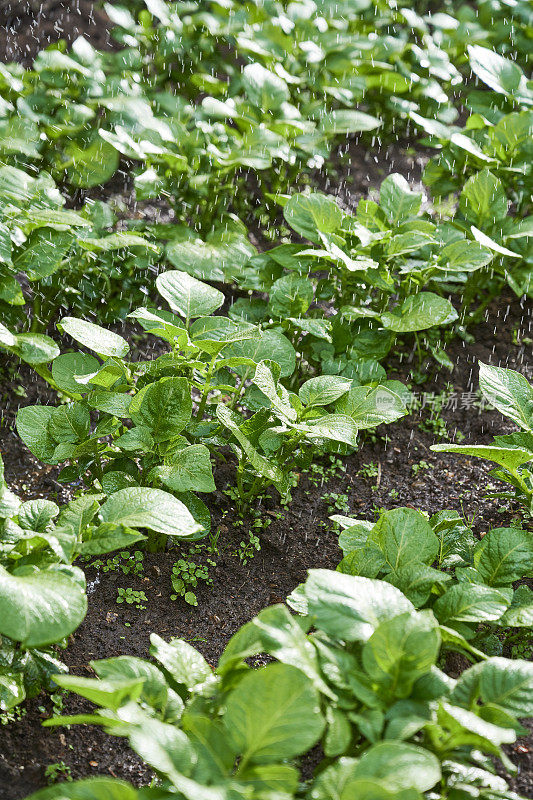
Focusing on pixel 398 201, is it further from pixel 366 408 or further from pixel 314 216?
pixel 366 408

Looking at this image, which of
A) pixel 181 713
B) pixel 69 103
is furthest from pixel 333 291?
pixel 181 713

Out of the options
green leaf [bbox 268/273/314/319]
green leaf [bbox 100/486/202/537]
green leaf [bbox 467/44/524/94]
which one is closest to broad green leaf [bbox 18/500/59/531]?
green leaf [bbox 100/486/202/537]

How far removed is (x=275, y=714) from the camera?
116 cm

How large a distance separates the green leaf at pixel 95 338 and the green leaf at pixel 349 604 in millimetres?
883

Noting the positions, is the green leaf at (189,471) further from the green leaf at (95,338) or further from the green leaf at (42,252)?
the green leaf at (42,252)

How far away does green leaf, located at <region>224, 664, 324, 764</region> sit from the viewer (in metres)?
1.15

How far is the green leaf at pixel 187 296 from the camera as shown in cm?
211

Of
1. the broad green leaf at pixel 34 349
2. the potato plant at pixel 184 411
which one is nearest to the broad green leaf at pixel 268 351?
the potato plant at pixel 184 411

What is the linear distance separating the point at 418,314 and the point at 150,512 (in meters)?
1.20

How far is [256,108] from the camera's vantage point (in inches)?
125

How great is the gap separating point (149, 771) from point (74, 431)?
2.71 feet

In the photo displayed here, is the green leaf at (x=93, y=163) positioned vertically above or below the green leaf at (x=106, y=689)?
above

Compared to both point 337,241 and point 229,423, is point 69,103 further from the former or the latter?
point 229,423

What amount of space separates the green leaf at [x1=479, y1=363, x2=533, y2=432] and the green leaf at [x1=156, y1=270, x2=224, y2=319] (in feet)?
2.48
